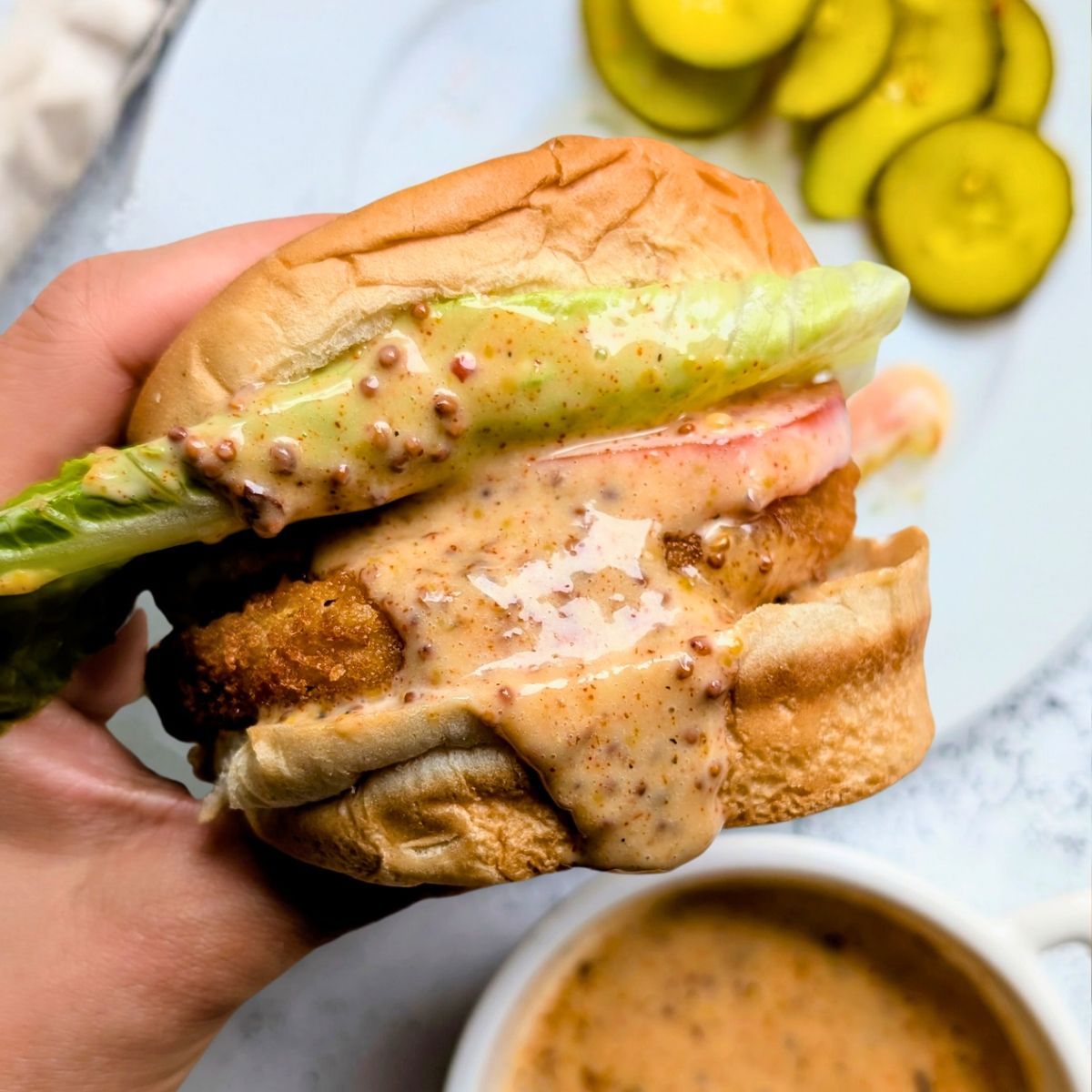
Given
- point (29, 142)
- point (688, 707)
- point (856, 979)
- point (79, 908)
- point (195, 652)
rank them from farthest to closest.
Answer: point (29, 142) < point (856, 979) < point (79, 908) < point (195, 652) < point (688, 707)

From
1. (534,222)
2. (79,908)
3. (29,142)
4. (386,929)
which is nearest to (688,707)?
(534,222)

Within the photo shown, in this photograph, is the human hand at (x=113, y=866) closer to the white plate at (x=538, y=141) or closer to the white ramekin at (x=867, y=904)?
the white ramekin at (x=867, y=904)

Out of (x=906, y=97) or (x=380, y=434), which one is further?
(x=906, y=97)

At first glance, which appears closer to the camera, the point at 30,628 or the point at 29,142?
the point at 30,628

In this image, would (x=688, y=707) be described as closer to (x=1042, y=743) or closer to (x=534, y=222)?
(x=534, y=222)

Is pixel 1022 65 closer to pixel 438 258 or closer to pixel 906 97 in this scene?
pixel 906 97

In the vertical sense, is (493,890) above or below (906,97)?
below

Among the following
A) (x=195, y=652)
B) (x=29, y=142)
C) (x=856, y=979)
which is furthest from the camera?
(x=29, y=142)

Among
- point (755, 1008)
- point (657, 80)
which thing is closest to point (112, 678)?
point (755, 1008)
